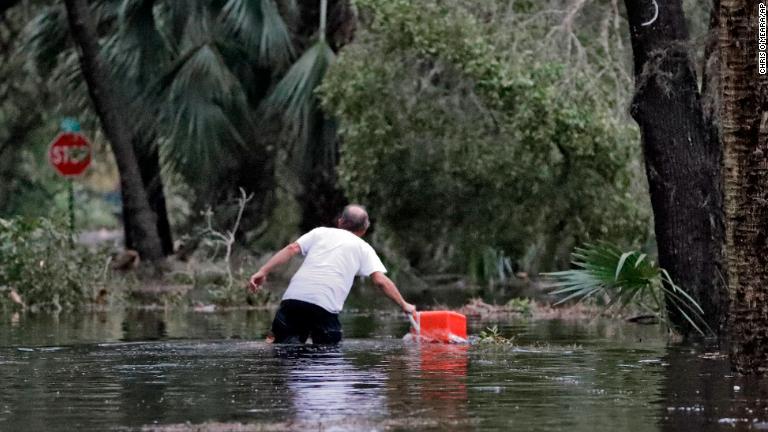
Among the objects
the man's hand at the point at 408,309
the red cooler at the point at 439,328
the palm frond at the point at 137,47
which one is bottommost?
the red cooler at the point at 439,328

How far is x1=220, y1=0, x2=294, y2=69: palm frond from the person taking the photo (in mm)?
33281

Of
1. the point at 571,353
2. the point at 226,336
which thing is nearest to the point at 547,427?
the point at 571,353

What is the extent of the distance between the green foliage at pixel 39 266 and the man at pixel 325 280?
392 inches

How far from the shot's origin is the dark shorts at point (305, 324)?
16.3m

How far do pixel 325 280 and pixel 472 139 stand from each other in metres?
12.4

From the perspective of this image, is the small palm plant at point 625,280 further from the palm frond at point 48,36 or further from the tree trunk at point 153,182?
the palm frond at point 48,36

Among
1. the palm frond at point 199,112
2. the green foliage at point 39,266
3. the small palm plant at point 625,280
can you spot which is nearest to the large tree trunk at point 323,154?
the palm frond at point 199,112

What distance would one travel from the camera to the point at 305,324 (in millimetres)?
16375

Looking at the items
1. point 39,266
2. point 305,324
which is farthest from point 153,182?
point 305,324

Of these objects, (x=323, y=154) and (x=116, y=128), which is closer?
(x=116, y=128)

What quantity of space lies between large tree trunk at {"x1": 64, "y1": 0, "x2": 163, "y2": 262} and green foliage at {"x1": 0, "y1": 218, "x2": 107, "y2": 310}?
581cm

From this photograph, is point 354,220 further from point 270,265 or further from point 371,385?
point 371,385

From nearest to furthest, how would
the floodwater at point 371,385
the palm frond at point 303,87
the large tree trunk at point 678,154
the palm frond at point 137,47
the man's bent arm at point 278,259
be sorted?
1. the floodwater at point 371,385
2. the man's bent arm at point 278,259
3. the large tree trunk at point 678,154
4. the palm frond at point 303,87
5. the palm frond at point 137,47

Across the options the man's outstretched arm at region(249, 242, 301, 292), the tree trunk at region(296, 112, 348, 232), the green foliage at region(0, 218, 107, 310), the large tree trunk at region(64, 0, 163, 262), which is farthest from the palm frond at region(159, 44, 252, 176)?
the man's outstretched arm at region(249, 242, 301, 292)
